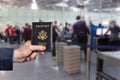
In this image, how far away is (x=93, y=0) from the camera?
97.6 ft

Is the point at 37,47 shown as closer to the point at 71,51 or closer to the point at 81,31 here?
the point at 71,51

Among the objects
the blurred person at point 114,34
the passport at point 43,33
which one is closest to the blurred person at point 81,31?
the blurred person at point 114,34

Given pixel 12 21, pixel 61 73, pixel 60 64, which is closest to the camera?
pixel 61 73

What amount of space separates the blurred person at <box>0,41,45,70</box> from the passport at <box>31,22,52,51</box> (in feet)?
0.11

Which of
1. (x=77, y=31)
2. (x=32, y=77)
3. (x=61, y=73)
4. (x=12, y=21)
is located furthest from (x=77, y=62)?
(x=12, y=21)

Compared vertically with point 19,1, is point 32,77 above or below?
below

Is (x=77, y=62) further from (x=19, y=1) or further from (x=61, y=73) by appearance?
(x=19, y=1)

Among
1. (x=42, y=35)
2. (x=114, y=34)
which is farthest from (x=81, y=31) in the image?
(x=42, y=35)

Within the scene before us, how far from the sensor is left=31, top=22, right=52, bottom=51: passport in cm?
184

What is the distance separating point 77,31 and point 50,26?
9341 millimetres

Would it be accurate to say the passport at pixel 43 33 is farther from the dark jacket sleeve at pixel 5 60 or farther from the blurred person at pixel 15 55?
the dark jacket sleeve at pixel 5 60

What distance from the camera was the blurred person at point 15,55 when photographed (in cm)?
181

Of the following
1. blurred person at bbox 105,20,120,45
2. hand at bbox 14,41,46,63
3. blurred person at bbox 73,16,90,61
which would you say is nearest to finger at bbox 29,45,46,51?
hand at bbox 14,41,46,63

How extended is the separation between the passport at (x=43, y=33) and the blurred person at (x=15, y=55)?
35 millimetres
